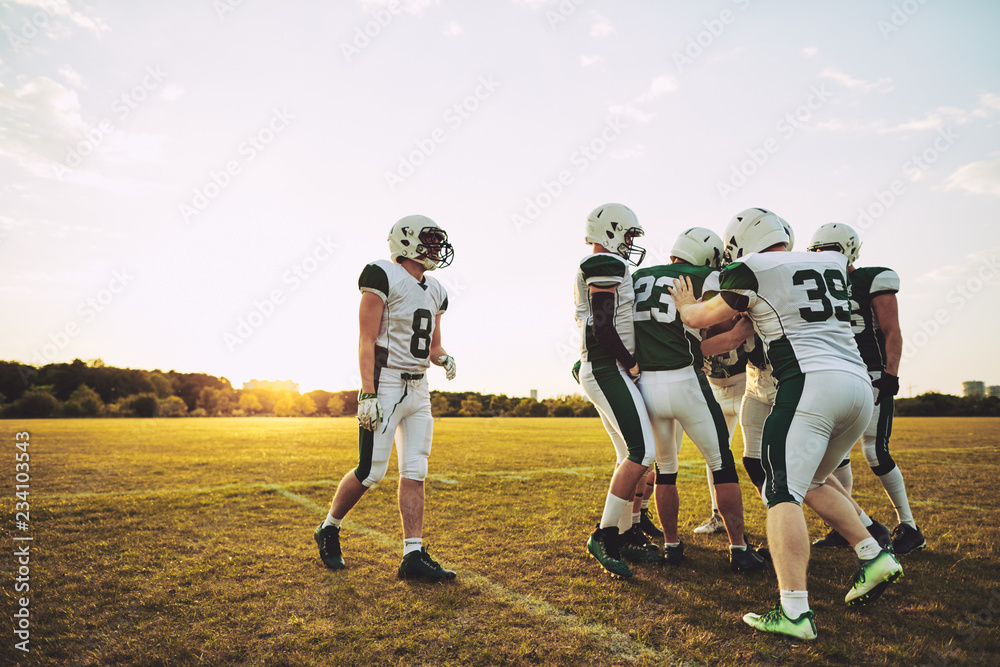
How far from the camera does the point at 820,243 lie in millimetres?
4809

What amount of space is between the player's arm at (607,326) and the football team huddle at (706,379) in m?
0.01

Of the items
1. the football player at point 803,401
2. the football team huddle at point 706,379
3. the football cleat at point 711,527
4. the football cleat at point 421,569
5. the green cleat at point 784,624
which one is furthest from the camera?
the football cleat at point 711,527

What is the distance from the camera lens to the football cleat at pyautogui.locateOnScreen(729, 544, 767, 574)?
3773mm

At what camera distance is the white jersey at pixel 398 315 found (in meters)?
3.99

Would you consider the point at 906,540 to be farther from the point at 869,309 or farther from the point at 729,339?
the point at 729,339

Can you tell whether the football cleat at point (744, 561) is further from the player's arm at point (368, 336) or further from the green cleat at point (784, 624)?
the player's arm at point (368, 336)

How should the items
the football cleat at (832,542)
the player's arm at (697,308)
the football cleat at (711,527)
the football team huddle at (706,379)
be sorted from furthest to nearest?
1. the football cleat at (711,527)
2. the football cleat at (832,542)
3. the player's arm at (697,308)
4. the football team huddle at (706,379)

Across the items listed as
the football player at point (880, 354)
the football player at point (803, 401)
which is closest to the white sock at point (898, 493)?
the football player at point (880, 354)

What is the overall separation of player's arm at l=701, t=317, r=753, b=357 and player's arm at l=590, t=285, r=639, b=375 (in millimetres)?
580

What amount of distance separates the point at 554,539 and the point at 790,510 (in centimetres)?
210

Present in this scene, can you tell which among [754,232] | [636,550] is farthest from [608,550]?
[754,232]

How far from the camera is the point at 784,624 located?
2.75 meters

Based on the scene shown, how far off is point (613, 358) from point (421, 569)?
1941 mm

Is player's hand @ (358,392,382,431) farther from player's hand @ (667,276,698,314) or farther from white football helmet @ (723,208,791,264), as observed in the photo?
white football helmet @ (723,208,791,264)
